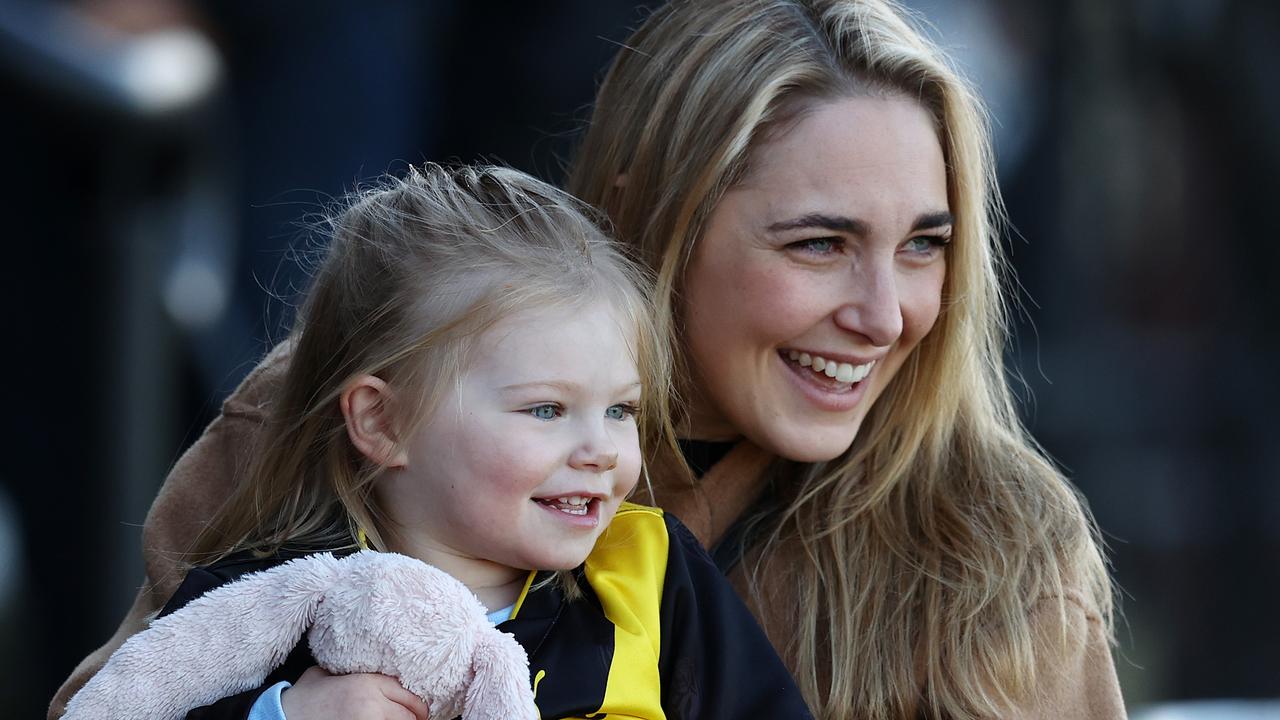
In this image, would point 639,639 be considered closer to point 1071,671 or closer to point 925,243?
point 1071,671

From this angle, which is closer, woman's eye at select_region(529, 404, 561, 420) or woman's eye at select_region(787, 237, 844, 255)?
woman's eye at select_region(529, 404, 561, 420)

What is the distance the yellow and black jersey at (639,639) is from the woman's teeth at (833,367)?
405 millimetres

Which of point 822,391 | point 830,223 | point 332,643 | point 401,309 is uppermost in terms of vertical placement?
point 830,223

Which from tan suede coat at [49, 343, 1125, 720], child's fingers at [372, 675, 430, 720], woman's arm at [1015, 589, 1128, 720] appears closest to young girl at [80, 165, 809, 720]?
child's fingers at [372, 675, 430, 720]

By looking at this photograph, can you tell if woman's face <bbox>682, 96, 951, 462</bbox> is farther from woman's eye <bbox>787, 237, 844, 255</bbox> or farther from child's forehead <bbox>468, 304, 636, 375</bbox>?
child's forehead <bbox>468, 304, 636, 375</bbox>

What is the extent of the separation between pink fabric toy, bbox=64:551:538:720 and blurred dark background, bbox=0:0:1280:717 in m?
0.58

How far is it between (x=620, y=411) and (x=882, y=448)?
0.68 metres

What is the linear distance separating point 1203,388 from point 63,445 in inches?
144

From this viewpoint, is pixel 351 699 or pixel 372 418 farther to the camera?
pixel 372 418

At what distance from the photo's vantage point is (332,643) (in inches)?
68.3

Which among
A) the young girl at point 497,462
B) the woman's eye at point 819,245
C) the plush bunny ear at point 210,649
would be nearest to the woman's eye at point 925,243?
the woman's eye at point 819,245

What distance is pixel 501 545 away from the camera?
6.01 feet

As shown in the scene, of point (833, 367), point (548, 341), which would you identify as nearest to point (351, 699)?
point (548, 341)

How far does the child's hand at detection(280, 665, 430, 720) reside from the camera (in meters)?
1.69
